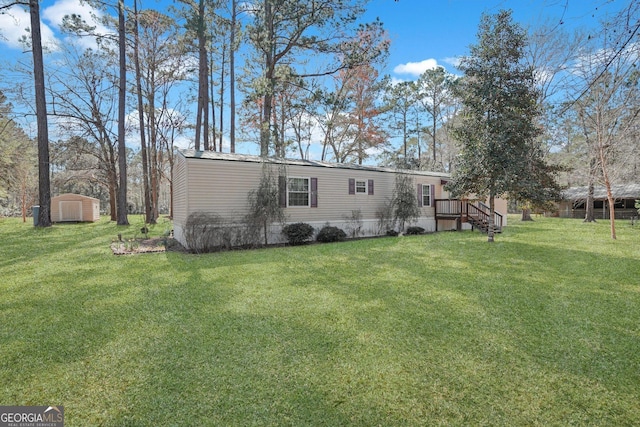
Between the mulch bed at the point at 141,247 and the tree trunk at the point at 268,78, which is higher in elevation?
the tree trunk at the point at 268,78

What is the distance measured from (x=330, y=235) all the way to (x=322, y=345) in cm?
793

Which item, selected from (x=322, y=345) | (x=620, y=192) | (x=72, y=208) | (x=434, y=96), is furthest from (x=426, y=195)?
(x=620, y=192)

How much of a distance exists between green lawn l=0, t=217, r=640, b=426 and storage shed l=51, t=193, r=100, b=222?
563 inches

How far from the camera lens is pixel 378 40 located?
12992 millimetres

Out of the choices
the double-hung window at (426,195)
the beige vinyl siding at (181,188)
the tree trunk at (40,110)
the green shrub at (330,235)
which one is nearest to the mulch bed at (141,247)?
the beige vinyl siding at (181,188)

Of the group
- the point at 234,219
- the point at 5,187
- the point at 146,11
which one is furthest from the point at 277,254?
the point at 5,187

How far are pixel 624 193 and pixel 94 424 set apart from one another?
3433cm

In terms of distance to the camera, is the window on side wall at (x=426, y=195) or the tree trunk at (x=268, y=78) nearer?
the tree trunk at (x=268, y=78)

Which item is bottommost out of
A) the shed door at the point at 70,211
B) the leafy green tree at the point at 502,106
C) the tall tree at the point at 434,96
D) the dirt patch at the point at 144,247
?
the dirt patch at the point at 144,247

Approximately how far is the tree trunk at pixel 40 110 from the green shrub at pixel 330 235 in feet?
39.3

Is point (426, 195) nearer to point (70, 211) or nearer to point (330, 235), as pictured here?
point (330, 235)

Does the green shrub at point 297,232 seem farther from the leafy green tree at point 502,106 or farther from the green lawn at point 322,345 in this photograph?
the leafy green tree at point 502,106

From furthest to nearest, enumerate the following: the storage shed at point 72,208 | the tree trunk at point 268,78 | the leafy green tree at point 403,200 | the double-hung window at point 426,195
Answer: the storage shed at point 72,208 → the double-hung window at point 426,195 → the leafy green tree at point 403,200 → the tree trunk at point 268,78

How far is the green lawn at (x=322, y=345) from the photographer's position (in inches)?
87.4
